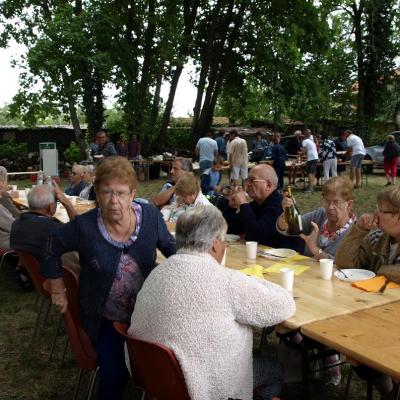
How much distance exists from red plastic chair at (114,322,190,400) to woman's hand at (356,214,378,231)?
1.38 meters

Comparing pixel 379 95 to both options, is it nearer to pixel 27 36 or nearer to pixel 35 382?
pixel 27 36

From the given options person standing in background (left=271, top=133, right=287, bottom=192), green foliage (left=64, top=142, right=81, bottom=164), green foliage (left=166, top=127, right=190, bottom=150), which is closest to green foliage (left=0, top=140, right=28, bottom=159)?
green foliage (left=64, top=142, right=81, bottom=164)

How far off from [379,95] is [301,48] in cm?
558

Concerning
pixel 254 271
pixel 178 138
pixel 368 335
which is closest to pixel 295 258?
pixel 254 271

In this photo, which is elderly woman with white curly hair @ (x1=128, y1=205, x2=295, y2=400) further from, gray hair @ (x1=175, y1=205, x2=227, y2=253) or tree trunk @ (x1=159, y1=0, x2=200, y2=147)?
tree trunk @ (x1=159, y1=0, x2=200, y2=147)

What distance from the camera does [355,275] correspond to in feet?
8.59

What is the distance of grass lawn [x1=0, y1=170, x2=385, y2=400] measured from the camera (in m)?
3.04

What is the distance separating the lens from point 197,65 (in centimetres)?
1916

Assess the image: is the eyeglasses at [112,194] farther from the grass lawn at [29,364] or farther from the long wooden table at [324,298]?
the grass lawn at [29,364]

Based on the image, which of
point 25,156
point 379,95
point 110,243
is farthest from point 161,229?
point 379,95

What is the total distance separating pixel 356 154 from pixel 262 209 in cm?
986

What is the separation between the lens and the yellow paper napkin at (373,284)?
242 centimetres

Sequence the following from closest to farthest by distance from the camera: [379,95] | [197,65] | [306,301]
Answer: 1. [306,301]
2. [197,65]
3. [379,95]

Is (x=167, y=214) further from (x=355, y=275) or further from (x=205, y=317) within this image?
(x=205, y=317)
